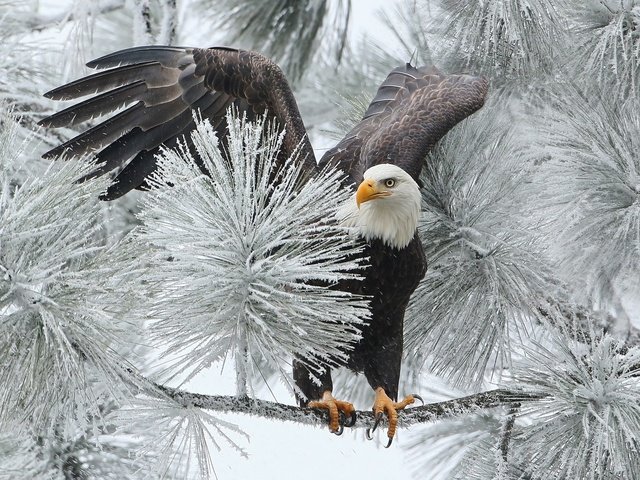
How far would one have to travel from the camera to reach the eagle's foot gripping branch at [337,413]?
150 centimetres

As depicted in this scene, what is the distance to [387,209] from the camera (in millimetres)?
1493

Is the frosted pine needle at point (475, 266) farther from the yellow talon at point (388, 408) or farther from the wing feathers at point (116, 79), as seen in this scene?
the wing feathers at point (116, 79)

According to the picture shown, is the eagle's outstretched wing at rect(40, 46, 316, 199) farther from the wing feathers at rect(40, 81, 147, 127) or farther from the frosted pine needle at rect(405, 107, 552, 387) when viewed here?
the frosted pine needle at rect(405, 107, 552, 387)

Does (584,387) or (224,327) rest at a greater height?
(224,327)

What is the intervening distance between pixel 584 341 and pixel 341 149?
547 mm

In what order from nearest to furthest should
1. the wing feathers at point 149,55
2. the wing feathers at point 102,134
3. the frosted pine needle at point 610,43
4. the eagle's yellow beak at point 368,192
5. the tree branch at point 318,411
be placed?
the tree branch at point 318,411 → the eagle's yellow beak at point 368,192 → the wing feathers at point 102,134 → the wing feathers at point 149,55 → the frosted pine needle at point 610,43

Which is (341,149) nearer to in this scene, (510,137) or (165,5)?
(510,137)

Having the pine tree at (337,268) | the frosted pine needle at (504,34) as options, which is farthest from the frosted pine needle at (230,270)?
the frosted pine needle at (504,34)

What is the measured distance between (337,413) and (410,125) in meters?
0.54

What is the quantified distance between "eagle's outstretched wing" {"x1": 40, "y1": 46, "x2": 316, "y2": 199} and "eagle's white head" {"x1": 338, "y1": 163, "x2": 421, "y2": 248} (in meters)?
0.14

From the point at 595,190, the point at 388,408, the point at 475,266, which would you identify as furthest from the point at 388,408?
the point at 595,190

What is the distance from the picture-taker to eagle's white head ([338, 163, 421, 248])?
4.91ft

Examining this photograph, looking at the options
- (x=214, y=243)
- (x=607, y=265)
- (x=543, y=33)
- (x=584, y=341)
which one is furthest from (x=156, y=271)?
(x=543, y=33)

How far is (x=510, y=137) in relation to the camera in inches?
70.9
